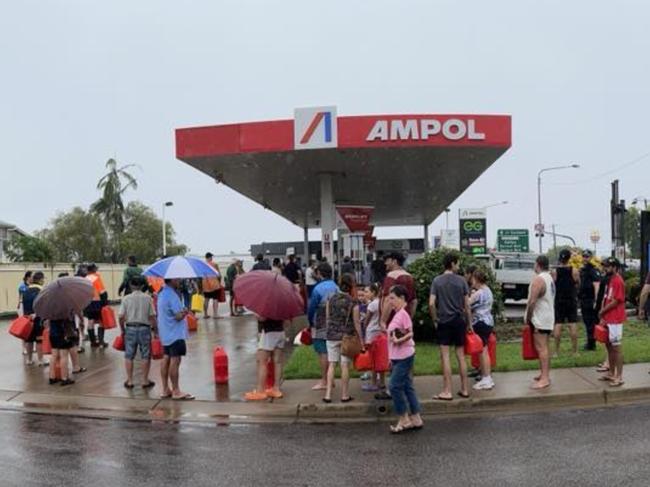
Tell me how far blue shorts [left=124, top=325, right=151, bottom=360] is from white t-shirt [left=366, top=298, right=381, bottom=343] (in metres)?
3.26

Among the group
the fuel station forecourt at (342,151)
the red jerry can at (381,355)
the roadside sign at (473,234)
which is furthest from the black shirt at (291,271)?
the roadside sign at (473,234)

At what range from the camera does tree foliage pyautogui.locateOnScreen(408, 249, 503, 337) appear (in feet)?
44.2

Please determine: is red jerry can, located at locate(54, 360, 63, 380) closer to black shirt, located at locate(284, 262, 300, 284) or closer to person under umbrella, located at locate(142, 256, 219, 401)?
person under umbrella, located at locate(142, 256, 219, 401)

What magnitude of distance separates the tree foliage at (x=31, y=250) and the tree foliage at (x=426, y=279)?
53309 mm

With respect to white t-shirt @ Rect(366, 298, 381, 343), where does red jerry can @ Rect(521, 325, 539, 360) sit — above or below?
below

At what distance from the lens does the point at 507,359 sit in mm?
11484

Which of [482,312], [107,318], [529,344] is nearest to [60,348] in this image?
[107,318]

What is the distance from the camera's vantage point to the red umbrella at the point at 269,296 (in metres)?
9.20

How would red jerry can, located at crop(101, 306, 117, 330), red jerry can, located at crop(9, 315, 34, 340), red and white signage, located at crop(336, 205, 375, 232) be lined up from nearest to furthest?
red jerry can, located at crop(9, 315, 34, 340)
red jerry can, located at crop(101, 306, 117, 330)
red and white signage, located at crop(336, 205, 375, 232)

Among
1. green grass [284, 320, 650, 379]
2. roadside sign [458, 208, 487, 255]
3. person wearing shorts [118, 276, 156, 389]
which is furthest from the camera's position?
roadside sign [458, 208, 487, 255]

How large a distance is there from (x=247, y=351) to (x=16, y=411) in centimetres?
496

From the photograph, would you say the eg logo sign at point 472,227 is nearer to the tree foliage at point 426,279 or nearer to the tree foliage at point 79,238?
the tree foliage at point 426,279

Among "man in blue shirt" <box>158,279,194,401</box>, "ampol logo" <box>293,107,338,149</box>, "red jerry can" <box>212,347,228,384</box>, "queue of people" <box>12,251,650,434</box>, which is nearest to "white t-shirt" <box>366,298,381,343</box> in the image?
"queue of people" <box>12,251,650,434</box>

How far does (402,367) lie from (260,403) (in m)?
2.42
